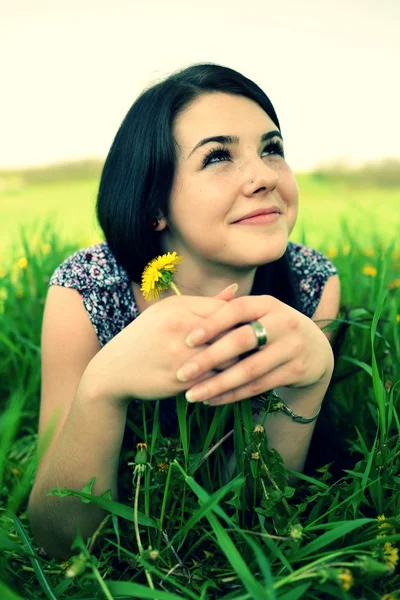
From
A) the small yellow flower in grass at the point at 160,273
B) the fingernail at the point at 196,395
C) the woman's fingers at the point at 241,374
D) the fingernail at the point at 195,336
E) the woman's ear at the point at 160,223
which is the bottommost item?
the fingernail at the point at 196,395

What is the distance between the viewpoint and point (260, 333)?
47.6 inches

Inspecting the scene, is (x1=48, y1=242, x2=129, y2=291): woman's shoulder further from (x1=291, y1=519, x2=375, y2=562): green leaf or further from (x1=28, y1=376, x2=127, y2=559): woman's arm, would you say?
(x1=291, y1=519, x2=375, y2=562): green leaf

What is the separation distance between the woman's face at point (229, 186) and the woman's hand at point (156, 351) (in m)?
0.40

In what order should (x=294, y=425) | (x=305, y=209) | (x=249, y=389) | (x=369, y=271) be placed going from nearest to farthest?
(x=249, y=389) < (x=294, y=425) < (x=369, y=271) < (x=305, y=209)

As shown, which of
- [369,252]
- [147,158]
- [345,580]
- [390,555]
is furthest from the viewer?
[369,252]

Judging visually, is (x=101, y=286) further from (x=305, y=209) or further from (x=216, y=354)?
(x=305, y=209)

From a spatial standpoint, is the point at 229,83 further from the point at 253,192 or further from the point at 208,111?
the point at 253,192

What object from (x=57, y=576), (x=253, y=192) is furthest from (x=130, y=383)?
(x=253, y=192)

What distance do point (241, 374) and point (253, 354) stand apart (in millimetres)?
54

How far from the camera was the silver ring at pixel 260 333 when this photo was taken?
1.21m

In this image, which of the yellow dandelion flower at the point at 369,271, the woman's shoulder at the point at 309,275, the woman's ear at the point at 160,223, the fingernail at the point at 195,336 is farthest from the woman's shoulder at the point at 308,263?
the fingernail at the point at 195,336

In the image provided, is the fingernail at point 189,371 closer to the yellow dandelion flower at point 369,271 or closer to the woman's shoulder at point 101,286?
the woman's shoulder at point 101,286

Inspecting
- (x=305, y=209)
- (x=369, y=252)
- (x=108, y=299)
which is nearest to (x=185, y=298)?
(x=108, y=299)

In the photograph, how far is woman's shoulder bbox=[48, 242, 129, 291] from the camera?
1946mm
